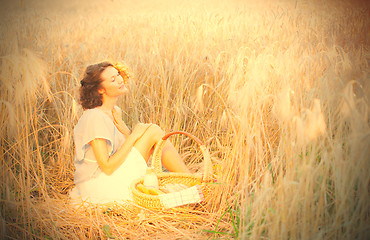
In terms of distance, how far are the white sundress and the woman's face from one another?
0.13 metres

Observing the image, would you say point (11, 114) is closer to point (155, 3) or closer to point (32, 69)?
point (32, 69)

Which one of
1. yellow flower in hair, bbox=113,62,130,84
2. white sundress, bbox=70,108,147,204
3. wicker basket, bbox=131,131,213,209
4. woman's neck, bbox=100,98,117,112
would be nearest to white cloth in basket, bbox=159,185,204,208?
wicker basket, bbox=131,131,213,209

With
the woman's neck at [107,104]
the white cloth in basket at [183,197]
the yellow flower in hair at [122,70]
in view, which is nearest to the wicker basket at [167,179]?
the white cloth in basket at [183,197]

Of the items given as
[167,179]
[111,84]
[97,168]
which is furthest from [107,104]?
[167,179]

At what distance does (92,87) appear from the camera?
1741 mm

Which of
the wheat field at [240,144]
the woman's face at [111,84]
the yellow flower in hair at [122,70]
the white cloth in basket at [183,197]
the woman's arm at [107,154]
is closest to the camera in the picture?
the wheat field at [240,144]

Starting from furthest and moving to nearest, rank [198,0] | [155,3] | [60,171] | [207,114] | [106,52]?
[155,3] → [198,0] → [106,52] → [207,114] → [60,171]

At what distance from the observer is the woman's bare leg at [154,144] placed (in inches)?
68.8

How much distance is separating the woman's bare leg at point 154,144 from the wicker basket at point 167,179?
0.09 metres

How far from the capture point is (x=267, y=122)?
1488mm

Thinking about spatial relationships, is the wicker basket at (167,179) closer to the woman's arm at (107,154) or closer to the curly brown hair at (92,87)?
the woman's arm at (107,154)

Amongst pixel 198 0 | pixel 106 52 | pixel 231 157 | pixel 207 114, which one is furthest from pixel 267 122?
pixel 198 0

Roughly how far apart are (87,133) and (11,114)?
0.53m

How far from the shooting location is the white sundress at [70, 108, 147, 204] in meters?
1.62
